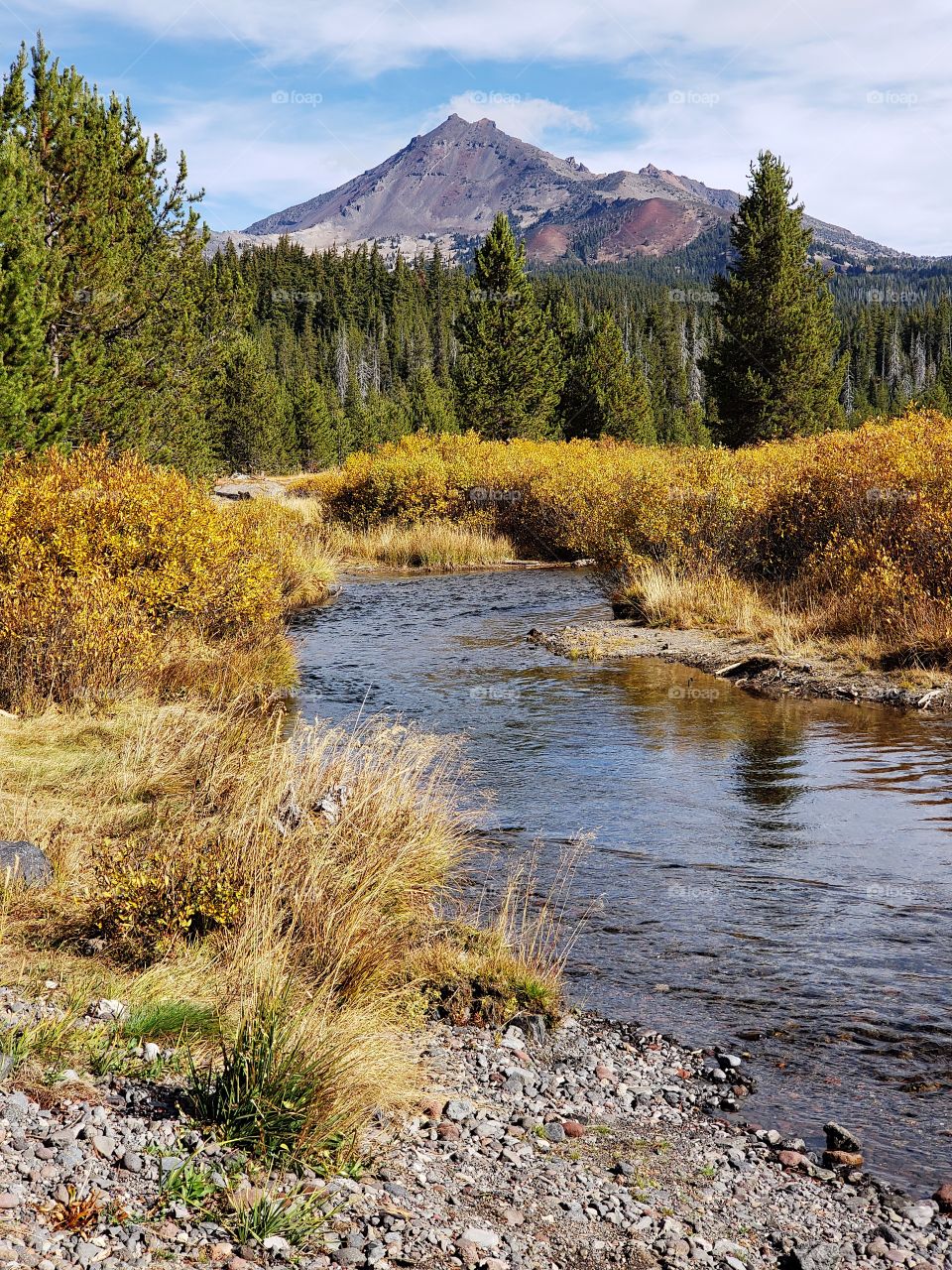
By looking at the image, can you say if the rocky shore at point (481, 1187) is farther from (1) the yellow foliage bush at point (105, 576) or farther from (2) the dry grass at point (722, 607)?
(2) the dry grass at point (722, 607)

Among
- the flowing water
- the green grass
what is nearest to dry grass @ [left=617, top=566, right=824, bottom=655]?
the flowing water

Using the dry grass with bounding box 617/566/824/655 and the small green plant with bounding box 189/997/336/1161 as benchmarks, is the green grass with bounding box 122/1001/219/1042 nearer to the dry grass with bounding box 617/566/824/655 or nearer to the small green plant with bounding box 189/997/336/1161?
the small green plant with bounding box 189/997/336/1161

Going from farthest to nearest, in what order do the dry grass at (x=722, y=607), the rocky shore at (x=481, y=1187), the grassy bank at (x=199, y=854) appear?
1. the dry grass at (x=722, y=607)
2. the grassy bank at (x=199, y=854)
3. the rocky shore at (x=481, y=1187)

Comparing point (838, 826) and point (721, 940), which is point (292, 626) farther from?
point (721, 940)

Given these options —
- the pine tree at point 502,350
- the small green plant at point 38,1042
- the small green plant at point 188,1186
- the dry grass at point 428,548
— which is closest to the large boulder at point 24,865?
the small green plant at point 38,1042

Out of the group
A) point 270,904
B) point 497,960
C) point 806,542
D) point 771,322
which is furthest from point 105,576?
point 771,322

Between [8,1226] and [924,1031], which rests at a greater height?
[8,1226]

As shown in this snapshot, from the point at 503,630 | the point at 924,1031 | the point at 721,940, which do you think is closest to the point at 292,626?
the point at 503,630

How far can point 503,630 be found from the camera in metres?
20.1

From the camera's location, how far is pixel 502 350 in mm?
48031

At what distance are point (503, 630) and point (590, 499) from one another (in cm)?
1287

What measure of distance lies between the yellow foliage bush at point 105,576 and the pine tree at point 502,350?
112ft

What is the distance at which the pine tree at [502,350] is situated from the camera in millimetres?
46938

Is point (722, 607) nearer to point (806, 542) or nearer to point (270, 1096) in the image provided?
point (806, 542)
